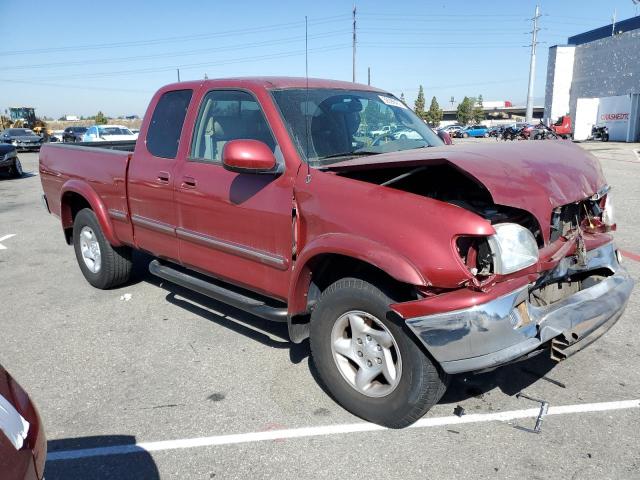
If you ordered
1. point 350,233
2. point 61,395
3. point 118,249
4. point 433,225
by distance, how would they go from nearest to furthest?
point 433,225
point 350,233
point 61,395
point 118,249

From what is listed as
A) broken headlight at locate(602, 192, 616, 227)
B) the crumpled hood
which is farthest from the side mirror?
the crumpled hood

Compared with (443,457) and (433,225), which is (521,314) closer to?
(433,225)

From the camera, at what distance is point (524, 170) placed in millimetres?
2881

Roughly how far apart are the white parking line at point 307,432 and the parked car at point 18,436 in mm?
1128

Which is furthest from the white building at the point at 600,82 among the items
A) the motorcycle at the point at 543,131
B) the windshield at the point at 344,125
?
the windshield at the point at 344,125

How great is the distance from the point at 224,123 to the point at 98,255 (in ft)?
7.99

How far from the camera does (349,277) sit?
309 cm

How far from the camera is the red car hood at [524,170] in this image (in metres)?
2.68

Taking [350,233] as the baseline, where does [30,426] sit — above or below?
below

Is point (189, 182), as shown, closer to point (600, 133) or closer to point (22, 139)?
point (22, 139)

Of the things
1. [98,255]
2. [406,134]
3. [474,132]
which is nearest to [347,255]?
[406,134]

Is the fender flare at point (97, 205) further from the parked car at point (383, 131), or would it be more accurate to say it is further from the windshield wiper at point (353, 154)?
the parked car at point (383, 131)

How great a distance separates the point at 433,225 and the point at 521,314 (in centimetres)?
64

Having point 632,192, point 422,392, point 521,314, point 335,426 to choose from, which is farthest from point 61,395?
point 632,192
